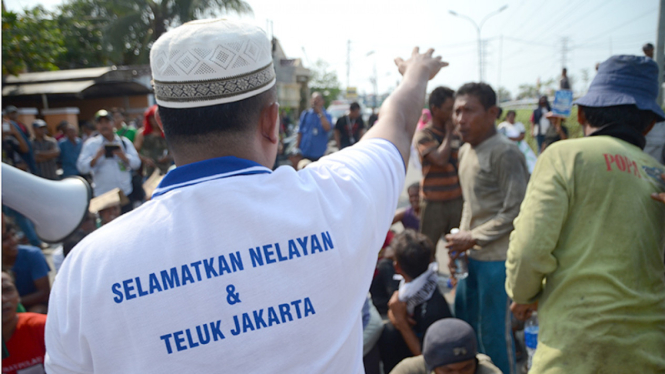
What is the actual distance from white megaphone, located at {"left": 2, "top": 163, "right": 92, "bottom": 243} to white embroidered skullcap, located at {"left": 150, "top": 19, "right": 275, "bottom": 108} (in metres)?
1.55

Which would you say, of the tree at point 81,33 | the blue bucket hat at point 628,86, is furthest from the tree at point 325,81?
the blue bucket hat at point 628,86

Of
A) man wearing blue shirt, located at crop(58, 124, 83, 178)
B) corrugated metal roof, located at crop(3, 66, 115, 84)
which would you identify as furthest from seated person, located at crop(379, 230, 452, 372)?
corrugated metal roof, located at crop(3, 66, 115, 84)

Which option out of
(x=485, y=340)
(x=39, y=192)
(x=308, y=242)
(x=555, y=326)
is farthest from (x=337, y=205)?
(x=485, y=340)

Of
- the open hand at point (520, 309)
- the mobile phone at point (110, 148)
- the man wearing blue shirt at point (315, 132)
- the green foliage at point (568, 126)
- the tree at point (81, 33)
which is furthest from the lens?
the tree at point (81, 33)

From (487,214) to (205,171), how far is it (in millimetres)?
2521

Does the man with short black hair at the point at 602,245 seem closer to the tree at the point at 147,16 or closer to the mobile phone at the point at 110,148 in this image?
the mobile phone at the point at 110,148

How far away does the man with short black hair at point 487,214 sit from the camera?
2.93 meters

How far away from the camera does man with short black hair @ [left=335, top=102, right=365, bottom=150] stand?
9.59 meters

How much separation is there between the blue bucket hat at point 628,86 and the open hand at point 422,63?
0.78m

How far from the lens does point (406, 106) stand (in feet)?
4.33

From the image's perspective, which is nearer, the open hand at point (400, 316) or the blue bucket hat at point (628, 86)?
the blue bucket hat at point (628, 86)

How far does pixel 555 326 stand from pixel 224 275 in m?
1.46

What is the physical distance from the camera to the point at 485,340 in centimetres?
308

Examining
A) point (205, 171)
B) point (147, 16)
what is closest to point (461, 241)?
point (205, 171)
